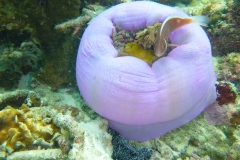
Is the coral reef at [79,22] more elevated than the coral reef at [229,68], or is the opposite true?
the coral reef at [79,22]

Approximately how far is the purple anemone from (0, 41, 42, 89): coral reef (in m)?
1.13

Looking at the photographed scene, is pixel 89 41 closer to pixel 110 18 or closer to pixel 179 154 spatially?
pixel 110 18

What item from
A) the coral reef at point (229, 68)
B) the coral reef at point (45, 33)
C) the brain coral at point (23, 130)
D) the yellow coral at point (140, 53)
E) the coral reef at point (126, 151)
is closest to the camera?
the brain coral at point (23, 130)

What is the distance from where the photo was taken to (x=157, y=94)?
81.8 inches

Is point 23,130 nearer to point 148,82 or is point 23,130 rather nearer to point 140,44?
point 148,82

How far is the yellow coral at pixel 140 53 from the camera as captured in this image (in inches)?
94.7

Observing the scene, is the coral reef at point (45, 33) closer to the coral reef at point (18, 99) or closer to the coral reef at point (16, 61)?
the coral reef at point (16, 61)

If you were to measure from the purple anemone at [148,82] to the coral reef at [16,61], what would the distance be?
1.13 metres

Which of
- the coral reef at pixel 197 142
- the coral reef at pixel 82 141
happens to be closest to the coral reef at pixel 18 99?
the coral reef at pixel 82 141

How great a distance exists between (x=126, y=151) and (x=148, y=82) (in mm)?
791

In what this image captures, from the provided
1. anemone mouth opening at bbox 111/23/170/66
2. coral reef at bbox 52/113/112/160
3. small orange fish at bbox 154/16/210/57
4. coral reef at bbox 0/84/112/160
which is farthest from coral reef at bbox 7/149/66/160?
small orange fish at bbox 154/16/210/57

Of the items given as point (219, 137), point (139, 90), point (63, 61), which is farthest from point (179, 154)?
point (63, 61)

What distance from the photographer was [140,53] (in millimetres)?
2422

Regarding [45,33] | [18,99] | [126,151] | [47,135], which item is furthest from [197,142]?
[45,33]
